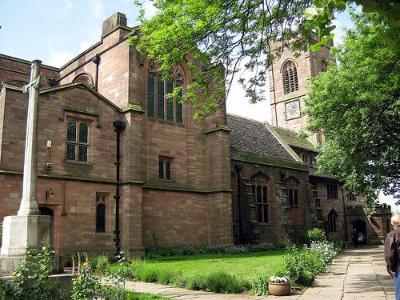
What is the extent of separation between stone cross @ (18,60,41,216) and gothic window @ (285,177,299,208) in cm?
2500

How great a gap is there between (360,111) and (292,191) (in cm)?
1473

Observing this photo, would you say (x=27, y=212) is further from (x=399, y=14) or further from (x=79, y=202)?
(x=79, y=202)

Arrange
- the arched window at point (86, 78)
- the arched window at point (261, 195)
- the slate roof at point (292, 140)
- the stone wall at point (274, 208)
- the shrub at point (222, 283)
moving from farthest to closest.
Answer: the slate roof at point (292, 140) < the arched window at point (261, 195) < the stone wall at point (274, 208) < the arched window at point (86, 78) < the shrub at point (222, 283)

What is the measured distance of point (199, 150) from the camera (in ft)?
82.9

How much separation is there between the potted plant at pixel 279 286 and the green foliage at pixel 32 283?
5.39 metres

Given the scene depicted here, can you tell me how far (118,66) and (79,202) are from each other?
788 cm

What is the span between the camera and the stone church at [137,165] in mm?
18625

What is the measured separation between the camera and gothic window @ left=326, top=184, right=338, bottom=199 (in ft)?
130

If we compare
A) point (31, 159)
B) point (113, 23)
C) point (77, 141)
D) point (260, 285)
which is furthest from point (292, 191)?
point (31, 159)

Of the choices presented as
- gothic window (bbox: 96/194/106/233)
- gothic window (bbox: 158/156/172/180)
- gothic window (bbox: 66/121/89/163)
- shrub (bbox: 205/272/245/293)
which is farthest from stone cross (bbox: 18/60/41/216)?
gothic window (bbox: 158/156/172/180)

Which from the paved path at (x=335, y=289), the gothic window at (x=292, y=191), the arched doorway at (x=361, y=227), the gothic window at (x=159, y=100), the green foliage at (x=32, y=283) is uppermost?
the gothic window at (x=159, y=100)

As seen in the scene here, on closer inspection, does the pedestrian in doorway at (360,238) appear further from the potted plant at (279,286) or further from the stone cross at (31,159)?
the stone cross at (31,159)

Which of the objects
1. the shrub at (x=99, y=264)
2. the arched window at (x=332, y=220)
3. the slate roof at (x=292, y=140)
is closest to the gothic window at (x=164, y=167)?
the shrub at (x=99, y=264)

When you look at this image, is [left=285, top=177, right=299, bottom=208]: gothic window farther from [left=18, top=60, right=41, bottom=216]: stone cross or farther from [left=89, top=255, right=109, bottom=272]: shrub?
[left=18, top=60, right=41, bottom=216]: stone cross
